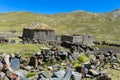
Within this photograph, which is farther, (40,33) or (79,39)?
(79,39)

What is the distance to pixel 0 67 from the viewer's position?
15961 mm

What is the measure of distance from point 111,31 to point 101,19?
1673 inches

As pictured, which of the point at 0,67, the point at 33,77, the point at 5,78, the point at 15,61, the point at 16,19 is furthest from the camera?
the point at 16,19

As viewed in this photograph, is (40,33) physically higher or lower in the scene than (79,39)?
higher

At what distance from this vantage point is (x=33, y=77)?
672 inches

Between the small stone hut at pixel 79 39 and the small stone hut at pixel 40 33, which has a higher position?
the small stone hut at pixel 40 33

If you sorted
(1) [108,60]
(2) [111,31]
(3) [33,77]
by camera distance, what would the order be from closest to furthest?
(3) [33,77]
(1) [108,60]
(2) [111,31]

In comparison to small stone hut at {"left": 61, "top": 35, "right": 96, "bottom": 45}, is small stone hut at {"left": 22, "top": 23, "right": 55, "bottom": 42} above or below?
above

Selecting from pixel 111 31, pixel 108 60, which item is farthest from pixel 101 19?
pixel 108 60

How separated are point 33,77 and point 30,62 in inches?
195

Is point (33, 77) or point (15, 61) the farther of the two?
point (15, 61)

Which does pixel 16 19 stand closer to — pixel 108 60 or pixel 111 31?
pixel 111 31

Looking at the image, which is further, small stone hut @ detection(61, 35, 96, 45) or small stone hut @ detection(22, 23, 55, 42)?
small stone hut @ detection(61, 35, 96, 45)

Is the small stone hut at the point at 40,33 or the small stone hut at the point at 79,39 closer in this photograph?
the small stone hut at the point at 40,33
